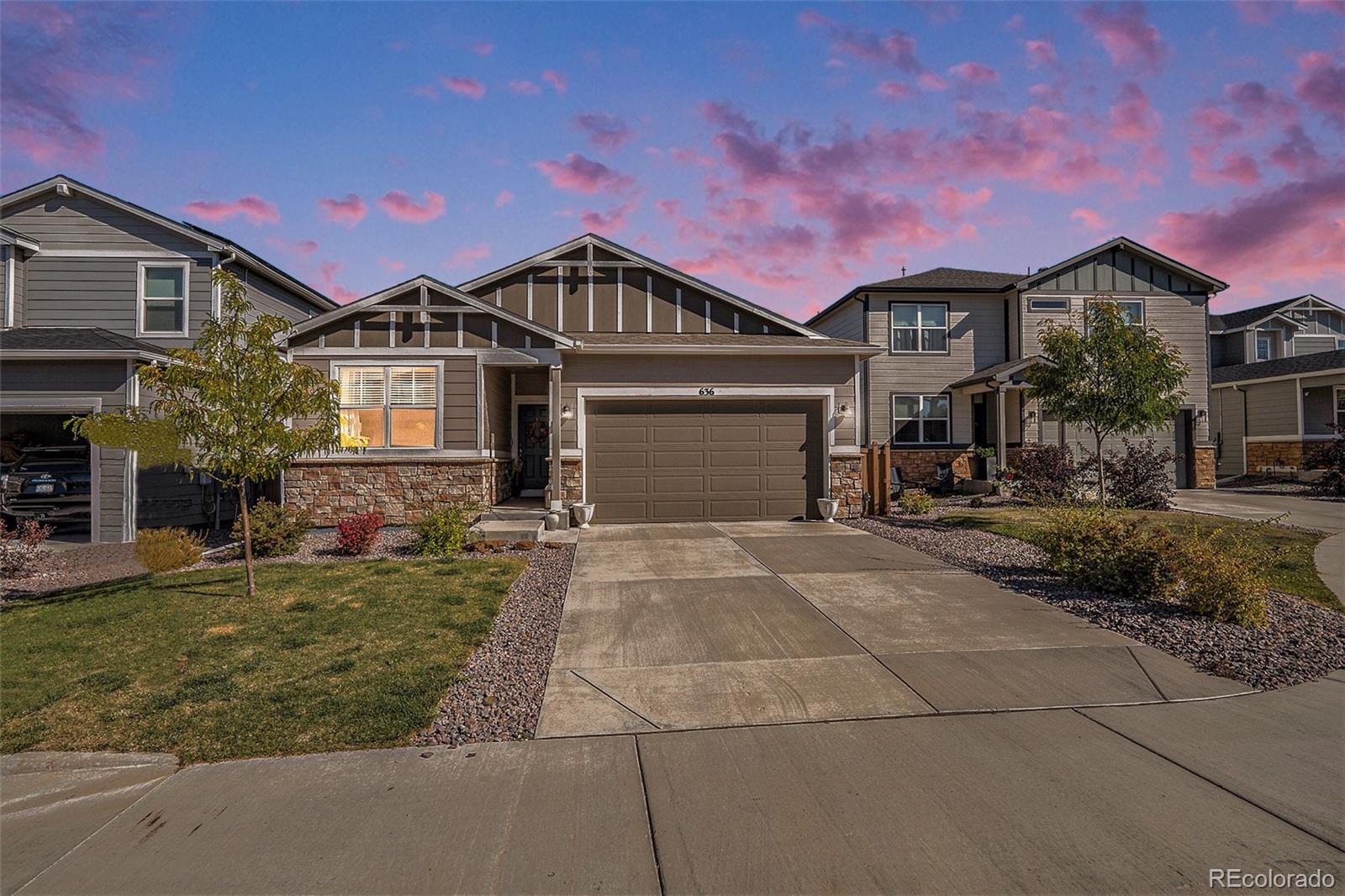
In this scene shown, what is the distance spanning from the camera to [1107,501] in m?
14.2

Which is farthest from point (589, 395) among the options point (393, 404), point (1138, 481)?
point (1138, 481)

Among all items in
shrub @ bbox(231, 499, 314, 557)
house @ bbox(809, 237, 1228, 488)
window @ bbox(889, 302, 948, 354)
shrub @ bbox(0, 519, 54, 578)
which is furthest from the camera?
window @ bbox(889, 302, 948, 354)

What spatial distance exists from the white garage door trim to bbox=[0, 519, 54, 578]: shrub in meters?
8.42

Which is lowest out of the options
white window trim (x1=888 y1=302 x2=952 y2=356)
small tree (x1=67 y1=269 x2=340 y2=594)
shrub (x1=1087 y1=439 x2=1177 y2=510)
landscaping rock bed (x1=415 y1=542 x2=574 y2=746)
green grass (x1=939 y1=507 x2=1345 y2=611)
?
landscaping rock bed (x1=415 y1=542 x2=574 y2=746)

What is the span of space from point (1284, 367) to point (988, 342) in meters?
11.1

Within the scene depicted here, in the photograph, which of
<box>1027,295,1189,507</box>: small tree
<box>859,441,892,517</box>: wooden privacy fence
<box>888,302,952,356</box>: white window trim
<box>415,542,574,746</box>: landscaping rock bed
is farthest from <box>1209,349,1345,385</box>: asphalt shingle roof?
<box>415,542,574,746</box>: landscaping rock bed

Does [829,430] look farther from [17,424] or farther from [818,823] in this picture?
[17,424]

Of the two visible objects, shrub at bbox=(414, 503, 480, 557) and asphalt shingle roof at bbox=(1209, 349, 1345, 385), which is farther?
asphalt shingle roof at bbox=(1209, 349, 1345, 385)

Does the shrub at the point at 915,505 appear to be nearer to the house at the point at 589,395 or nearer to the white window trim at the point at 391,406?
the house at the point at 589,395

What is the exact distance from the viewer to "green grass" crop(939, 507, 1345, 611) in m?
7.60

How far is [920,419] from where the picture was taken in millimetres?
20297

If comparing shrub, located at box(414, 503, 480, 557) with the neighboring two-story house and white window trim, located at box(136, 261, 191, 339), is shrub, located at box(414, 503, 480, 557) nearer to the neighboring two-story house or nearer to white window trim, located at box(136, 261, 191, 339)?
white window trim, located at box(136, 261, 191, 339)

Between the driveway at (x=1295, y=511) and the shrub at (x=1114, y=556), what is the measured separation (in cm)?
196

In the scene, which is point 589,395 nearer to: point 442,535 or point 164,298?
point 442,535
